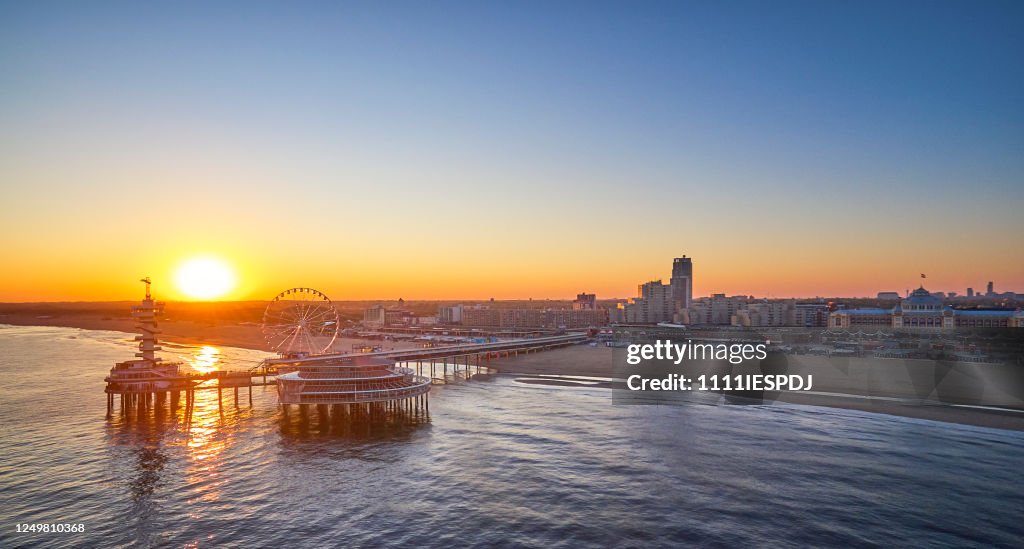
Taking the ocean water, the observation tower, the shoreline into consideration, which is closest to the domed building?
the shoreline

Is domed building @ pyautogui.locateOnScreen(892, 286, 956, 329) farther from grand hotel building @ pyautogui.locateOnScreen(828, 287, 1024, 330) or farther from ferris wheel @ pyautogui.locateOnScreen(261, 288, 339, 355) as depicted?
ferris wheel @ pyautogui.locateOnScreen(261, 288, 339, 355)

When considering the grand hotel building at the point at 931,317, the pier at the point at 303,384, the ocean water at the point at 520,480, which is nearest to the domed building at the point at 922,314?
the grand hotel building at the point at 931,317

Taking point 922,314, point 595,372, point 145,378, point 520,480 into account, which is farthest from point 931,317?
point 145,378

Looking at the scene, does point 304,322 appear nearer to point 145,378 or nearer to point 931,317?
point 145,378

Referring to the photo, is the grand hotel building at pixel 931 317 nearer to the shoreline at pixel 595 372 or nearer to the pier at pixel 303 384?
the shoreline at pixel 595 372

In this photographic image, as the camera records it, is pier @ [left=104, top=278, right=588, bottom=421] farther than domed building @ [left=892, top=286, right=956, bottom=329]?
No

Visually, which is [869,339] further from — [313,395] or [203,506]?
[203,506]
